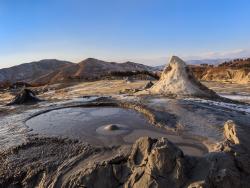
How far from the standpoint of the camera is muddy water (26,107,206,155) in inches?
230

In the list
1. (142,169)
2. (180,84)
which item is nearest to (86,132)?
(142,169)

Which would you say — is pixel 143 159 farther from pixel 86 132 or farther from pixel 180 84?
pixel 180 84

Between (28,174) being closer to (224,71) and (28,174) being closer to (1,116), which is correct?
(1,116)

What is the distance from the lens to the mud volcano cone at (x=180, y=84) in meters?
10.1

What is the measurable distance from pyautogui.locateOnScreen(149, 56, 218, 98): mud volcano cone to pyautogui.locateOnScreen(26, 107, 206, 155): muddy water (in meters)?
2.49

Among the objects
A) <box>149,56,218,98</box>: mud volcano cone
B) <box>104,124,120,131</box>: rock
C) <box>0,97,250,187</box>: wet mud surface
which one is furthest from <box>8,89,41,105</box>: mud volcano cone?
<box>104,124,120,131</box>: rock

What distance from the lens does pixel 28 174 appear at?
5000 millimetres

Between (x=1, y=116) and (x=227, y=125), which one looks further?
(x=1, y=116)

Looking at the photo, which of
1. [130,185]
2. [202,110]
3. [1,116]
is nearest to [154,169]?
[130,185]

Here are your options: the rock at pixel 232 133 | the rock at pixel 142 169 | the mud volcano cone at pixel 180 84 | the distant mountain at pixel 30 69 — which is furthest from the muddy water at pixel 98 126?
the distant mountain at pixel 30 69

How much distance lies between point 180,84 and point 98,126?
4248 millimetres

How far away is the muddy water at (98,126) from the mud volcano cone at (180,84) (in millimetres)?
2488

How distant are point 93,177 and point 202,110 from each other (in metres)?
3.80

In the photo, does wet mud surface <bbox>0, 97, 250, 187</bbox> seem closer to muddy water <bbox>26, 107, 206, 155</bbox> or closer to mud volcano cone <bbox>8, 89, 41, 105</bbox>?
muddy water <bbox>26, 107, 206, 155</bbox>
